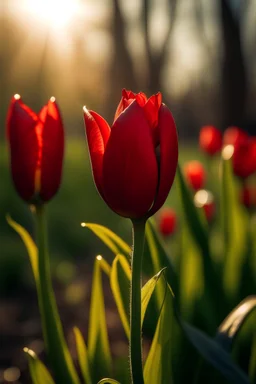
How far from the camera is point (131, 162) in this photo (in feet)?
2.97

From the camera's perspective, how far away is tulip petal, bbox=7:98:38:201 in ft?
3.84

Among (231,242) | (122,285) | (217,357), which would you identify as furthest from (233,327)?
(231,242)

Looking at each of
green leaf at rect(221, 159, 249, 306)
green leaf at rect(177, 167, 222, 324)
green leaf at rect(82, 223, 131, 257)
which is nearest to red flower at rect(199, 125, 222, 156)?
green leaf at rect(221, 159, 249, 306)

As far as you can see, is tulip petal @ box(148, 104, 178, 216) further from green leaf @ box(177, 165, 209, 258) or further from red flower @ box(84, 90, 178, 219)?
green leaf @ box(177, 165, 209, 258)

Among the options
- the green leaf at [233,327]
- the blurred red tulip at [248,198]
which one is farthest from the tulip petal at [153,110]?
the blurred red tulip at [248,198]

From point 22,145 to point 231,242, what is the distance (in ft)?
2.81

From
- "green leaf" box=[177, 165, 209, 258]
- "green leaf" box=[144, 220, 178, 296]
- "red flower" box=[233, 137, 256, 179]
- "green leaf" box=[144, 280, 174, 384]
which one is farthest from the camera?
"red flower" box=[233, 137, 256, 179]

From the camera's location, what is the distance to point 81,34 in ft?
32.6

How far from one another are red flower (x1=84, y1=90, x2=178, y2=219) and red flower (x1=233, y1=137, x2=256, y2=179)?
115cm

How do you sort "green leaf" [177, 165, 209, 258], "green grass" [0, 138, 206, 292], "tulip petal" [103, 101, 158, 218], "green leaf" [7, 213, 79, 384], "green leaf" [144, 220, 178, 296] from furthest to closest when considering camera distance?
"green grass" [0, 138, 206, 292]
"green leaf" [177, 165, 209, 258]
"green leaf" [144, 220, 178, 296]
"green leaf" [7, 213, 79, 384]
"tulip petal" [103, 101, 158, 218]

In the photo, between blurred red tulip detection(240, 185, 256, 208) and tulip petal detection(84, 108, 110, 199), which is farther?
blurred red tulip detection(240, 185, 256, 208)

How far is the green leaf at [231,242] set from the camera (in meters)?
1.74

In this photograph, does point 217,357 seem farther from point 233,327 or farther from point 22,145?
point 22,145

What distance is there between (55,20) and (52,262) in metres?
6.58
